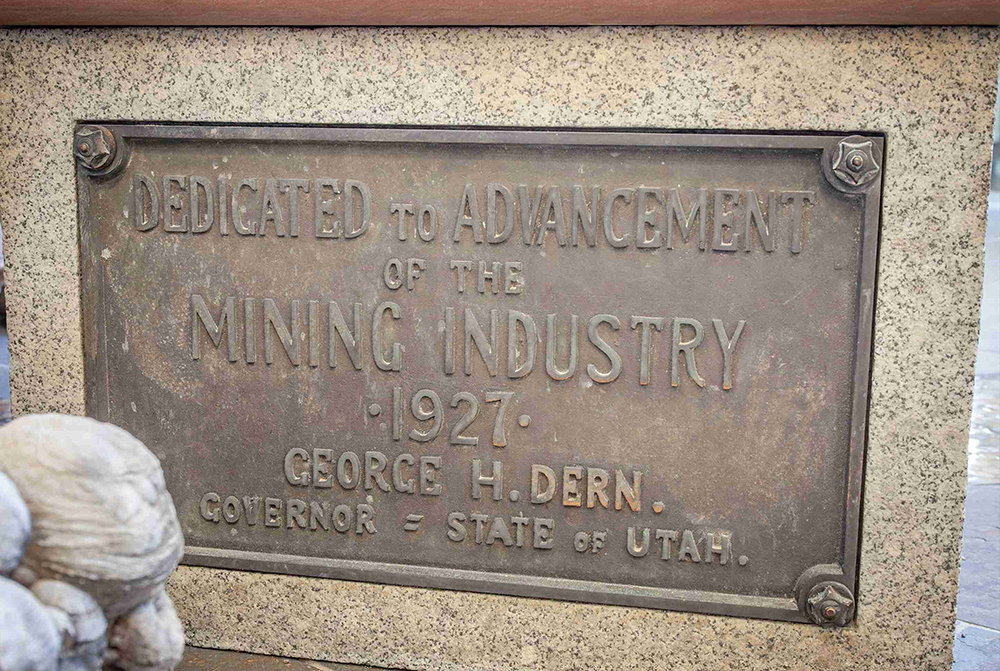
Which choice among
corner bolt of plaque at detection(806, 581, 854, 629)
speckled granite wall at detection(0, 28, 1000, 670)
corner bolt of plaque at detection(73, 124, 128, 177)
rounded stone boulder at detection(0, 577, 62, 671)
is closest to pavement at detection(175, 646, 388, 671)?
speckled granite wall at detection(0, 28, 1000, 670)

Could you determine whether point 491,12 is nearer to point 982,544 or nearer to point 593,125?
point 593,125

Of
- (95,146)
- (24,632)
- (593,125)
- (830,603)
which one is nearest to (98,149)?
(95,146)

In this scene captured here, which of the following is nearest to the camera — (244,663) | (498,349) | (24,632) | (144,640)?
(24,632)

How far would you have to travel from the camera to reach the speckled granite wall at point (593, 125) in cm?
235

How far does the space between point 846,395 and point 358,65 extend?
1.42m

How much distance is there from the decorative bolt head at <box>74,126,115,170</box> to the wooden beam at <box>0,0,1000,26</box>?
0.87 ft

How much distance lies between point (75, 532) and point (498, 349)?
136 centimetres

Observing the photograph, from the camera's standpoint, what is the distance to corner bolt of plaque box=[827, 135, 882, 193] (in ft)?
7.73

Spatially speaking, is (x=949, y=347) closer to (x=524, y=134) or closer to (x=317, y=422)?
(x=524, y=134)

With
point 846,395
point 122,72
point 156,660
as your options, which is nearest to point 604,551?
point 846,395

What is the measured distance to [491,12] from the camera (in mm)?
2377

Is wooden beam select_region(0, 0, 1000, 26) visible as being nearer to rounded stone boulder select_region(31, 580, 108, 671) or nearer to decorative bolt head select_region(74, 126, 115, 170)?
decorative bolt head select_region(74, 126, 115, 170)

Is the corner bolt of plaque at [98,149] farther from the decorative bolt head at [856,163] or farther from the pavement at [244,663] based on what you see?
the decorative bolt head at [856,163]

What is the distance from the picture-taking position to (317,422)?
2.72m
